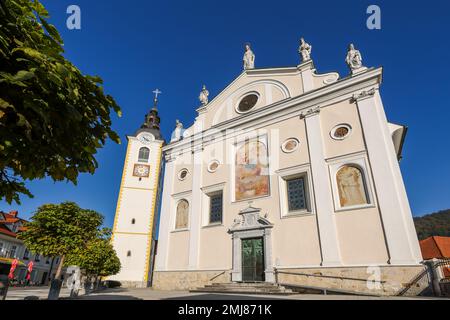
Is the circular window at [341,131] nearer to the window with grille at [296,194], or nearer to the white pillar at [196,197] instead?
the window with grille at [296,194]

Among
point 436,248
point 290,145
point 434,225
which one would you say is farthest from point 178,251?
point 434,225

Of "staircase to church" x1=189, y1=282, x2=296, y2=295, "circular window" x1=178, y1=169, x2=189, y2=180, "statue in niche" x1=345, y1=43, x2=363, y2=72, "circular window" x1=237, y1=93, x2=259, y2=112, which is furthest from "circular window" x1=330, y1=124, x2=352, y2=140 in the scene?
"circular window" x1=178, y1=169, x2=189, y2=180

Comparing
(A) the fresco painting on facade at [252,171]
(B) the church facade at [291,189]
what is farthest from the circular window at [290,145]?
(A) the fresco painting on facade at [252,171]

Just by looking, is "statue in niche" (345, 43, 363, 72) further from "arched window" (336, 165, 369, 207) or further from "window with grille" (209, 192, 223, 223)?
"window with grille" (209, 192, 223, 223)

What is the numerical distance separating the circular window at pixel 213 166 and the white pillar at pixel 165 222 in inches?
145

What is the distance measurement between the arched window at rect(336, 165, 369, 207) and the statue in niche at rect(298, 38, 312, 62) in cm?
865

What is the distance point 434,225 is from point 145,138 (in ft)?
191

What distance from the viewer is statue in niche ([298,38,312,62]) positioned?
18375mm

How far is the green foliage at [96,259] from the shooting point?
52.7ft

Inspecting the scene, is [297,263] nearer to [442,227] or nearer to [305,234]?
[305,234]

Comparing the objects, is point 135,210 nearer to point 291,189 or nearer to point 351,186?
point 291,189

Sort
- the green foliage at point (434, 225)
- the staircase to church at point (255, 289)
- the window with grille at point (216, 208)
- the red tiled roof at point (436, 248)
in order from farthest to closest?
the green foliage at point (434, 225) → the red tiled roof at point (436, 248) → the window with grille at point (216, 208) → the staircase to church at point (255, 289)
